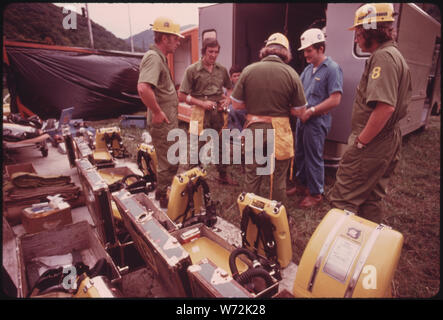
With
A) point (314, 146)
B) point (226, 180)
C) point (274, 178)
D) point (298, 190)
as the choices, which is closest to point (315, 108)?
point (314, 146)

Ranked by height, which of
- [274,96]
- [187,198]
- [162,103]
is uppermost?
[274,96]

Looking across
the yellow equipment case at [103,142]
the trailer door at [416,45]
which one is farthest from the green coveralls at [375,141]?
the yellow equipment case at [103,142]

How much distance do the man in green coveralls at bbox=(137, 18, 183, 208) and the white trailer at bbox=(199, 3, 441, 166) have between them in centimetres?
204

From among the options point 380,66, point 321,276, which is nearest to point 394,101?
point 380,66

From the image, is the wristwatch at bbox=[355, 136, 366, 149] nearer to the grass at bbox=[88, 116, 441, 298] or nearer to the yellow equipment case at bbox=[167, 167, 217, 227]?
the grass at bbox=[88, 116, 441, 298]

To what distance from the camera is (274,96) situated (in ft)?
7.88

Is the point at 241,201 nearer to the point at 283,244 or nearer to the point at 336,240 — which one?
the point at 283,244

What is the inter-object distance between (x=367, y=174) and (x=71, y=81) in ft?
31.6

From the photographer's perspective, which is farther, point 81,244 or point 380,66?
→ point 81,244

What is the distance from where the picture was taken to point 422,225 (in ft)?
9.99

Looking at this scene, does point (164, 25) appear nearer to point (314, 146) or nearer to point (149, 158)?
point (149, 158)

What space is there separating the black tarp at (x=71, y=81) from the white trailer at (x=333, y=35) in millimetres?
5421

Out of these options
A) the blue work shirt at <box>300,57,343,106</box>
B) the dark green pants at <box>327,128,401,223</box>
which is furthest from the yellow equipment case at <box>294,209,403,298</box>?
the blue work shirt at <box>300,57,343,106</box>
